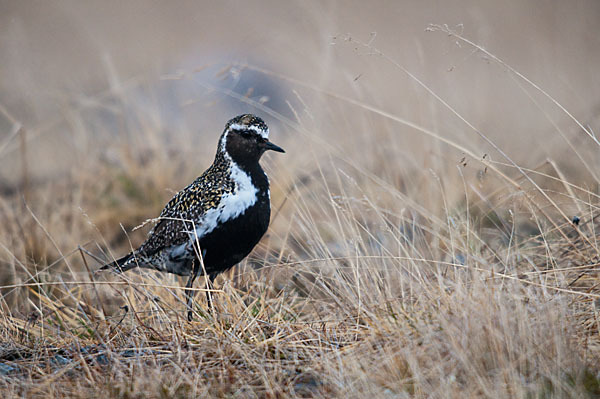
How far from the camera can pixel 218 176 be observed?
3939mm

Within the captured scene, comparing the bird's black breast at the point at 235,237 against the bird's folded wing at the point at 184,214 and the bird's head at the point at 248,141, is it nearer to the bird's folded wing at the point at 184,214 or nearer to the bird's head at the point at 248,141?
the bird's folded wing at the point at 184,214

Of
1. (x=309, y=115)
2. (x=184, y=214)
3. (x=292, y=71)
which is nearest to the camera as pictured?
(x=309, y=115)

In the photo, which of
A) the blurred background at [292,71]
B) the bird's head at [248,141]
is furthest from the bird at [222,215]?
the blurred background at [292,71]

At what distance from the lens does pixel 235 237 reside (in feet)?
12.3

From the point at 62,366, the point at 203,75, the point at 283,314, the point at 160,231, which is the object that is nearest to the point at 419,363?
the point at 283,314

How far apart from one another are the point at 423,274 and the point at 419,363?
78 centimetres

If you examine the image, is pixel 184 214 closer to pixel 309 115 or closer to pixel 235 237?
pixel 235 237

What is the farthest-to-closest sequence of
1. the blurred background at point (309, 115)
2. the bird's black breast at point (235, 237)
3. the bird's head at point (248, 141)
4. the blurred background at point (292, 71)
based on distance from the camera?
1. the blurred background at point (292, 71)
2. the blurred background at point (309, 115)
3. the bird's head at point (248, 141)
4. the bird's black breast at point (235, 237)

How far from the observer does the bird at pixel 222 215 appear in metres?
3.74

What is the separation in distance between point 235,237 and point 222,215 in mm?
147

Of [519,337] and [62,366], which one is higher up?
[519,337]

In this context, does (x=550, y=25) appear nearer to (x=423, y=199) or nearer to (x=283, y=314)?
(x=423, y=199)

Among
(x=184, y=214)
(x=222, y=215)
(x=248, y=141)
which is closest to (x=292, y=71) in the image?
(x=248, y=141)

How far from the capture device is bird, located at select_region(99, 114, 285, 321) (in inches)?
147
